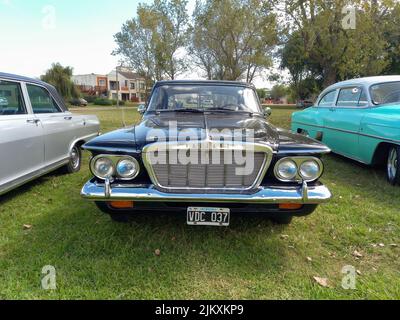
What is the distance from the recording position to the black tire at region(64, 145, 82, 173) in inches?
217

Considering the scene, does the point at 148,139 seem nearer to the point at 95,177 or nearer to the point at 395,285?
the point at 95,177

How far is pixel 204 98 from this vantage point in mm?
4215

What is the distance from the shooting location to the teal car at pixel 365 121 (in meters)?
4.66

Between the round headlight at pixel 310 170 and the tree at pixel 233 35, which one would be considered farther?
the tree at pixel 233 35

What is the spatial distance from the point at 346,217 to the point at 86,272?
9.80ft

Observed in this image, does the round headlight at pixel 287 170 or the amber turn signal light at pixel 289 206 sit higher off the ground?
the round headlight at pixel 287 170

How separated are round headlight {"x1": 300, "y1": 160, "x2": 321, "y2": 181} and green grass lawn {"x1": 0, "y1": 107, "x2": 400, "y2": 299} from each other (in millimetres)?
777

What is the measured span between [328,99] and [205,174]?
5395 mm

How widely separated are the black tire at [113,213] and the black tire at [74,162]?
2.74m

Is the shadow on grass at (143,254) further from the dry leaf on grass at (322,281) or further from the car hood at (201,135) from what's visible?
the car hood at (201,135)

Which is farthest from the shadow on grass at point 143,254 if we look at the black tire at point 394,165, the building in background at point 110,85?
the building in background at point 110,85

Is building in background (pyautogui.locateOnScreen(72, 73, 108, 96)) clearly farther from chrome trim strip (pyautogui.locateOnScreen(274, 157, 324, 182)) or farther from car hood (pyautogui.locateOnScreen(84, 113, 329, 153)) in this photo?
chrome trim strip (pyautogui.locateOnScreen(274, 157, 324, 182))
